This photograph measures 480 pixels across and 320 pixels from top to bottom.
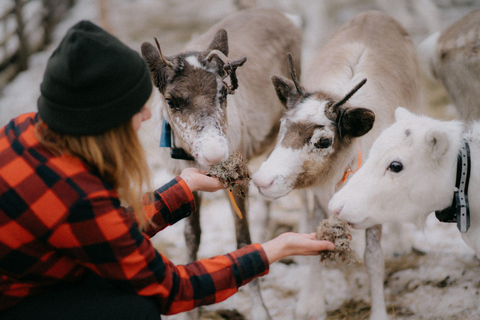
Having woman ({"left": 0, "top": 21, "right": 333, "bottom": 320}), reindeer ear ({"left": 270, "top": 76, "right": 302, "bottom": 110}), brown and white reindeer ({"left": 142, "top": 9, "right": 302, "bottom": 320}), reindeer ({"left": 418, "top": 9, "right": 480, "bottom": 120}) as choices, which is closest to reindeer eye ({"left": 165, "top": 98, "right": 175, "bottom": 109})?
brown and white reindeer ({"left": 142, "top": 9, "right": 302, "bottom": 320})

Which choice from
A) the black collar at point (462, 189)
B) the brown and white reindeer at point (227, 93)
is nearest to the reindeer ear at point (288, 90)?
the brown and white reindeer at point (227, 93)

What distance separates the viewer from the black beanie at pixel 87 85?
1.66 metres

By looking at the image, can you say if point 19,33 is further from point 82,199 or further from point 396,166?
point 396,166

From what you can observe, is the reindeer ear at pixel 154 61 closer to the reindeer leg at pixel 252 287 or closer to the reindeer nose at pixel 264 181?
the reindeer nose at pixel 264 181

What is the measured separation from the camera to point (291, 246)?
2.21 metres

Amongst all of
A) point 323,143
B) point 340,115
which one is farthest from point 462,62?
point 323,143

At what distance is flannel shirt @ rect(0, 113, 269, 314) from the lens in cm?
170

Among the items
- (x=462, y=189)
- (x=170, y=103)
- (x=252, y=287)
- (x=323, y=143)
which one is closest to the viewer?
(x=462, y=189)

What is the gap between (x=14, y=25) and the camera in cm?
888

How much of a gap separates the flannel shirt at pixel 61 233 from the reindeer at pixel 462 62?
3259mm

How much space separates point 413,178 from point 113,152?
1669 millimetres

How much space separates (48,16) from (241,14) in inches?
290

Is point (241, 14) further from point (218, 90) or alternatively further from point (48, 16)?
point (48, 16)

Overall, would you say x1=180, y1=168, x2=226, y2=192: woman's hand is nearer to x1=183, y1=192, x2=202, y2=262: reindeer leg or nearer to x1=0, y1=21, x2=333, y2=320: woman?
x1=0, y1=21, x2=333, y2=320: woman
